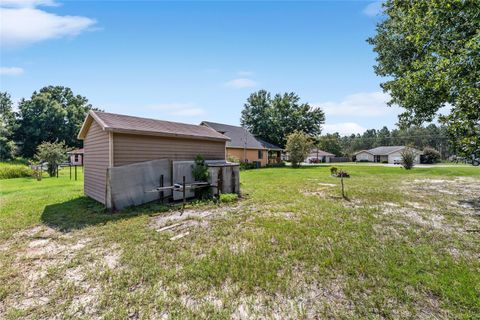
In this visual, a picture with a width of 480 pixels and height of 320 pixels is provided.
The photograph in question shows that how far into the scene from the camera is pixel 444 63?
665cm

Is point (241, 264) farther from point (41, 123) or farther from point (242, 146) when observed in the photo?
point (41, 123)

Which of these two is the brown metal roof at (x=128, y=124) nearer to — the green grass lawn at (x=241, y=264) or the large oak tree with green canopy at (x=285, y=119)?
the green grass lawn at (x=241, y=264)

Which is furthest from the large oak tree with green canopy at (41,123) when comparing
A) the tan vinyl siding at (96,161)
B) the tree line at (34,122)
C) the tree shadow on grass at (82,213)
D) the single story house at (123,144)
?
the tree shadow on grass at (82,213)

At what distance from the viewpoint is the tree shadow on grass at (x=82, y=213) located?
597 cm

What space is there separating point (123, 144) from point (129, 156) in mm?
444

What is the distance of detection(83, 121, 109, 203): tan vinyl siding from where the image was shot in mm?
7853

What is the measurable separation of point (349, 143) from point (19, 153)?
85899 millimetres

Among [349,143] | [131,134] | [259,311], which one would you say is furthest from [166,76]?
[349,143]

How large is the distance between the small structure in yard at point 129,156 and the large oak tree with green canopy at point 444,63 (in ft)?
27.3

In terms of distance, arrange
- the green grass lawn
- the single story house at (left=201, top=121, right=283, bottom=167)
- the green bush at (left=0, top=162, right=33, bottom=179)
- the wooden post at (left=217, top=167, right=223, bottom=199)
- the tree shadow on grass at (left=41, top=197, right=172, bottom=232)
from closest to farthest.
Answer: the green grass lawn, the tree shadow on grass at (left=41, top=197, right=172, bottom=232), the wooden post at (left=217, top=167, right=223, bottom=199), the green bush at (left=0, top=162, right=33, bottom=179), the single story house at (left=201, top=121, right=283, bottom=167)

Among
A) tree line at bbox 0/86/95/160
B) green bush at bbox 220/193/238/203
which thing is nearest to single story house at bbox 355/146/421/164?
green bush at bbox 220/193/238/203

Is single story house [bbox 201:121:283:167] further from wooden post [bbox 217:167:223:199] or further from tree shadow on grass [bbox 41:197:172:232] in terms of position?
tree shadow on grass [bbox 41:197:172:232]

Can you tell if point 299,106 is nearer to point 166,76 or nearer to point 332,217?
point 166,76

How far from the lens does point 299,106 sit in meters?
39.6
